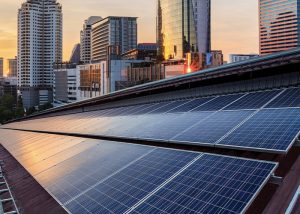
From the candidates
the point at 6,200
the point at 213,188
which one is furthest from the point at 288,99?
the point at 6,200

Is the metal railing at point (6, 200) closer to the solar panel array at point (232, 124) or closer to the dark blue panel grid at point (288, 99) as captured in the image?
the solar panel array at point (232, 124)

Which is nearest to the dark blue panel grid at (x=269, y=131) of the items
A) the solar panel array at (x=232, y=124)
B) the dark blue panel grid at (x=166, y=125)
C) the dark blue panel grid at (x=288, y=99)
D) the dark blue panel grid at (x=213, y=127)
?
the solar panel array at (x=232, y=124)

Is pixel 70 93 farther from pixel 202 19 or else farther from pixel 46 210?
pixel 46 210

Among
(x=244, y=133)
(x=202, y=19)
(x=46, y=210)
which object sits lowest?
(x=46, y=210)

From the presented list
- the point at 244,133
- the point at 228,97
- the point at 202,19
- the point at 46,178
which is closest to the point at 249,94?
the point at 228,97

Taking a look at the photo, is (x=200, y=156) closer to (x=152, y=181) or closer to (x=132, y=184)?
(x=152, y=181)
